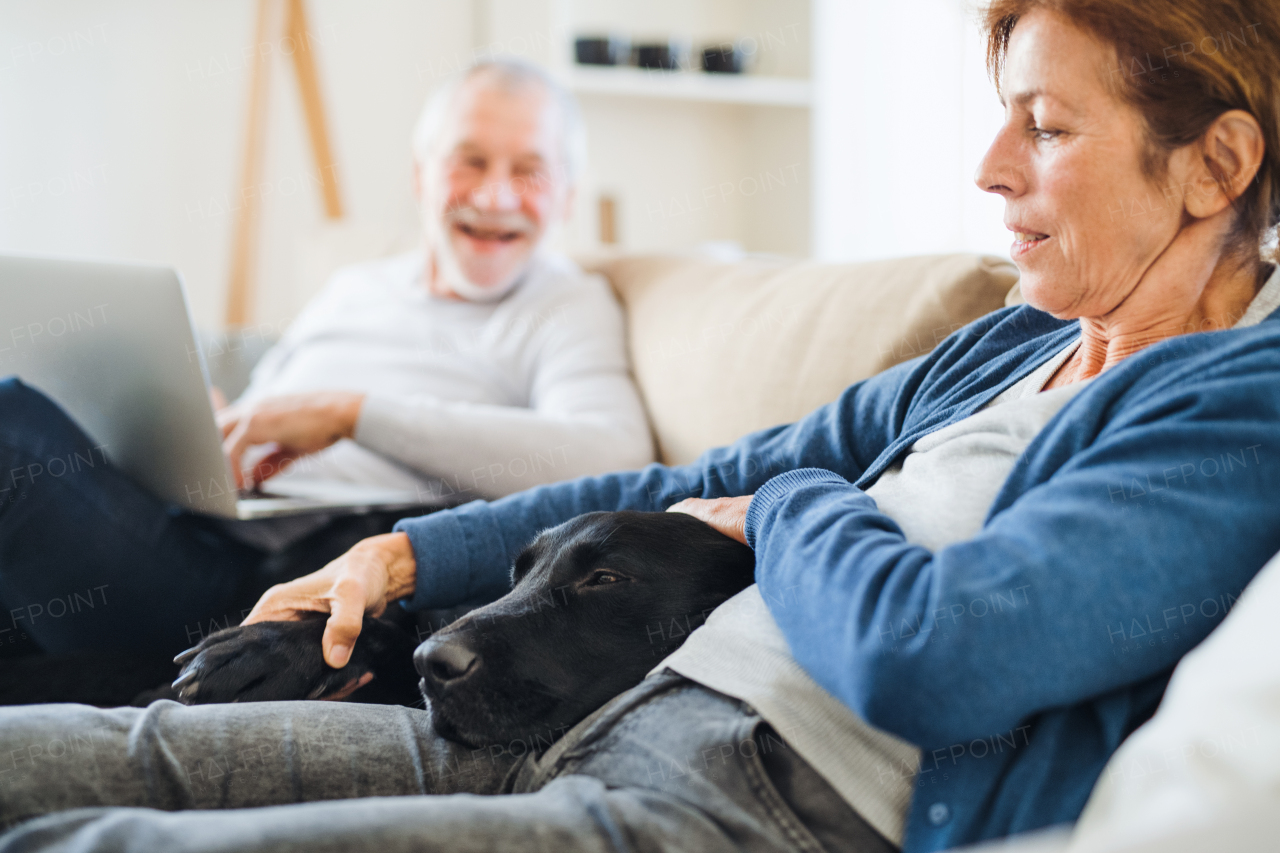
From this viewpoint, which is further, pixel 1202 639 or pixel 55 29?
pixel 55 29

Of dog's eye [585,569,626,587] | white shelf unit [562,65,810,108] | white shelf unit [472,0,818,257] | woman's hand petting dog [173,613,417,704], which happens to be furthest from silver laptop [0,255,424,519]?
white shelf unit [562,65,810,108]

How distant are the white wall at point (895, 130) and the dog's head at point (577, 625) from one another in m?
2.47

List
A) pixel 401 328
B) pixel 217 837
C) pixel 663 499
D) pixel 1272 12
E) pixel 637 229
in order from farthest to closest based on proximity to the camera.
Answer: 1. pixel 637 229
2. pixel 401 328
3. pixel 663 499
4. pixel 1272 12
5. pixel 217 837

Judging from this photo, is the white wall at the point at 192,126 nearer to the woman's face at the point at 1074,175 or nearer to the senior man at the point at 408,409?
the senior man at the point at 408,409

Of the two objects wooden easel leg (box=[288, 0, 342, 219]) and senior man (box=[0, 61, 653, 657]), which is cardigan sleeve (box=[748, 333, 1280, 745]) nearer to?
senior man (box=[0, 61, 653, 657])

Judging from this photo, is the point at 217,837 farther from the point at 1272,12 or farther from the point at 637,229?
the point at 637,229

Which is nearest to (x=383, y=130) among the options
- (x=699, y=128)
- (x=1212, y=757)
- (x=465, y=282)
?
(x=699, y=128)

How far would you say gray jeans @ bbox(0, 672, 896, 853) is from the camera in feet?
1.77

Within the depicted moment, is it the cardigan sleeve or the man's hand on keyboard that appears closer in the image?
the cardigan sleeve

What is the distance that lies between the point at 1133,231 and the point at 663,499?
55 centimetres

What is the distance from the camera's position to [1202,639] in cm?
60

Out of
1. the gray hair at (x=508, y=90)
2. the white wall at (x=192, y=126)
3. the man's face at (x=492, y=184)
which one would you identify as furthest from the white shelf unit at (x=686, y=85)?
the man's face at (x=492, y=184)

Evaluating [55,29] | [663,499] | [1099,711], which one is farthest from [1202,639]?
[55,29]

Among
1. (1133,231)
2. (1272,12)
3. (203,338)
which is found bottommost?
(203,338)
